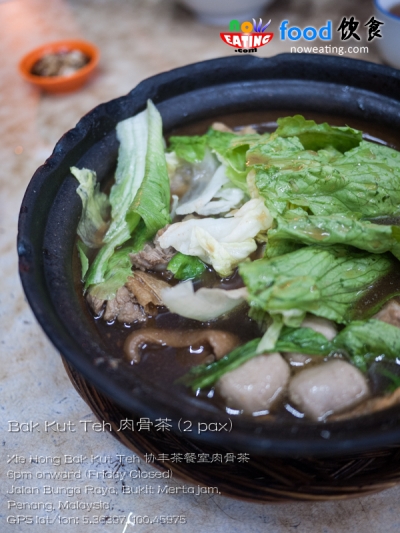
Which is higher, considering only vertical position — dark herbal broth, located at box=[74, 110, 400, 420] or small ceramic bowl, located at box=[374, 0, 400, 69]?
small ceramic bowl, located at box=[374, 0, 400, 69]

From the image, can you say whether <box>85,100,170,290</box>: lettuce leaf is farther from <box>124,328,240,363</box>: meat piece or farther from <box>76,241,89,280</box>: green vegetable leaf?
<box>124,328,240,363</box>: meat piece

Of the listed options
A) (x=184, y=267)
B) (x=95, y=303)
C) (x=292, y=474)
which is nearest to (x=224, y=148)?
(x=184, y=267)

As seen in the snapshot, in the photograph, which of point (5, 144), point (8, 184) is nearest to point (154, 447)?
point (8, 184)

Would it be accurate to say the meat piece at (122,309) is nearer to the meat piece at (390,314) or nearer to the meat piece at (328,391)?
the meat piece at (328,391)

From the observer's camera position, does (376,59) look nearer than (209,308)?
No

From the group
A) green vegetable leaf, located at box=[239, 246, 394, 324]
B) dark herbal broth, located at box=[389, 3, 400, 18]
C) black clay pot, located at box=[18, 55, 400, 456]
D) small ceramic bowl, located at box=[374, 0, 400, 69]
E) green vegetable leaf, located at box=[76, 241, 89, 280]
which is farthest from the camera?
dark herbal broth, located at box=[389, 3, 400, 18]

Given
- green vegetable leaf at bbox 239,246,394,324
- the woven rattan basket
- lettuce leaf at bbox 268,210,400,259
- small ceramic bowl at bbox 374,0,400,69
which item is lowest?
the woven rattan basket

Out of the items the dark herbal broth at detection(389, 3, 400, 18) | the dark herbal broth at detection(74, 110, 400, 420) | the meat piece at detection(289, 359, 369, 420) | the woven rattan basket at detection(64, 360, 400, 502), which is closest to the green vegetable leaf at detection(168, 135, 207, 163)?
the dark herbal broth at detection(74, 110, 400, 420)

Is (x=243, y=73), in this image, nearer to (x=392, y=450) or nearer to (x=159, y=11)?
(x=392, y=450)
